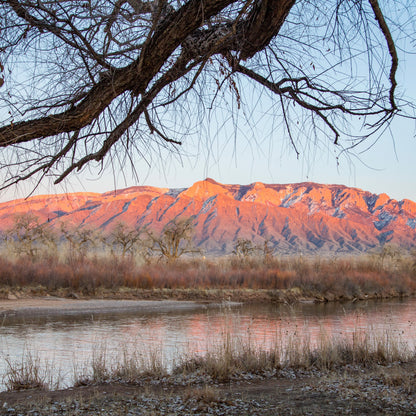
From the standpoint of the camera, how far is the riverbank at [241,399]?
15.9 ft

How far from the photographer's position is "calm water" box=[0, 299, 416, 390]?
34.2 feet

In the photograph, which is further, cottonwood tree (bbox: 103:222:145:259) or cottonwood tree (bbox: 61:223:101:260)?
cottonwood tree (bbox: 103:222:145:259)

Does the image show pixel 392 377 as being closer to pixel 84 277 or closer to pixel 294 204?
pixel 84 277

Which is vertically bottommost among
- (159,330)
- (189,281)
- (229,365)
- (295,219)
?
(159,330)

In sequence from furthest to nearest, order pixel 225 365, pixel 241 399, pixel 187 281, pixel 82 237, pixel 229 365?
pixel 82 237 < pixel 187 281 < pixel 229 365 < pixel 225 365 < pixel 241 399

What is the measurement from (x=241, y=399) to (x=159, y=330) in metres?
9.73

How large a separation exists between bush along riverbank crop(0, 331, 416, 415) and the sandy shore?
40.5ft

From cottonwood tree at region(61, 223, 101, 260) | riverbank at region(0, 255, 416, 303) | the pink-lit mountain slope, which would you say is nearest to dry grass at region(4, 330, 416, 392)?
riverbank at region(0, 255, 416, 303)

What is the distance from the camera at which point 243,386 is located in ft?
22.0

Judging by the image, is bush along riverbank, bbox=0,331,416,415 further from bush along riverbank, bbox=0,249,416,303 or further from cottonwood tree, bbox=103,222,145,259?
cottonwood tree, bbox=103,222,145,259

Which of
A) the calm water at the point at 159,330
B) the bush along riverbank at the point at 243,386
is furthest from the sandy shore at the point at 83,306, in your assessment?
the bush along riverbank at the point at 243,386

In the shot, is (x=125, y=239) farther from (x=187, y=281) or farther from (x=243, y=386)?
(x=243, y=386)

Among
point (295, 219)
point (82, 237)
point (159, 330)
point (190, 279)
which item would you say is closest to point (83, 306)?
point (190, 279)

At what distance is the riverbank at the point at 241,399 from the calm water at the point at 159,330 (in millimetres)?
2072
